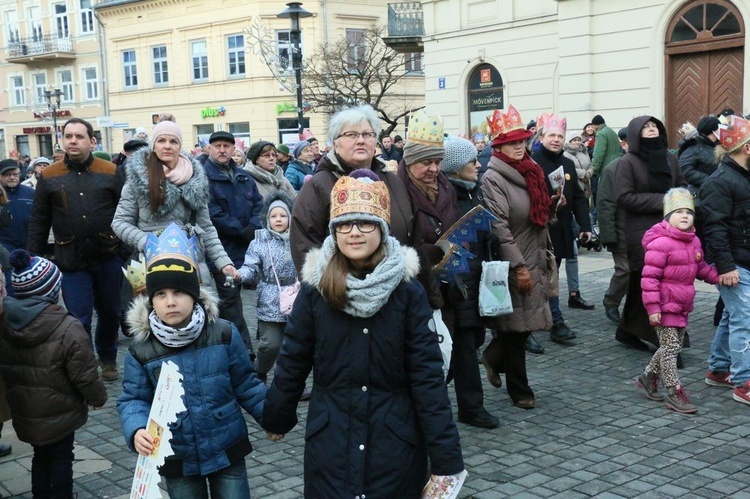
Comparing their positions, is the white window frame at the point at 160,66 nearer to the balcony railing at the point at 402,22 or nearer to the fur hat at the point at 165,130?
the balcony railing at the point at 402,22

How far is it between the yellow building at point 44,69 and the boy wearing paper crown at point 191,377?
152ft

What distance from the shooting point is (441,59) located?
23.6 meters

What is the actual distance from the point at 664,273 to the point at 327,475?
3.95 meters

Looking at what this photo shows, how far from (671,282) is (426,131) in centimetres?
237

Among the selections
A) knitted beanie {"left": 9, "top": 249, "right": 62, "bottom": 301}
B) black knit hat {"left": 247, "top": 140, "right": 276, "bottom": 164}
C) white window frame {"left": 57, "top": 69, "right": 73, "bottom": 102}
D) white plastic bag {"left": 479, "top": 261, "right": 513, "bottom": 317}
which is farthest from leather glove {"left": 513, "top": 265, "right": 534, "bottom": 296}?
white window frame {"left": 57, "top": 69, "right": 73, "bottom": 102}

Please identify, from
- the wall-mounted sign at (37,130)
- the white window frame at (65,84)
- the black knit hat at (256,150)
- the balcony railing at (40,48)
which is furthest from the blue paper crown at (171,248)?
the wall-mounted sign at (37,130)

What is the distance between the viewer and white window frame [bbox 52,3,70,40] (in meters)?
49.7

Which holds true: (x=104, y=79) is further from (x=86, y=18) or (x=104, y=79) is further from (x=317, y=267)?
(x=317, y=267)

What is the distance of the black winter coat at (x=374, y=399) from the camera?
3268mm

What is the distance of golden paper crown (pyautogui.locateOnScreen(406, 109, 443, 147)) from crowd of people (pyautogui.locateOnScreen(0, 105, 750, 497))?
11 mm

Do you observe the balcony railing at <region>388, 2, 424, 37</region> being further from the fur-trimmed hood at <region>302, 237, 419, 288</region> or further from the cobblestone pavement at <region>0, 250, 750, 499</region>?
the fur-trimmed hood at <region>302, 237, 419, 288</region>

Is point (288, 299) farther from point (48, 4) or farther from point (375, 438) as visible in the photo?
point (48, 4)

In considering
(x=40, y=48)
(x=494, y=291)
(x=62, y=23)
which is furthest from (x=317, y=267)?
(x=40, y=48)

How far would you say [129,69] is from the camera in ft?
152
